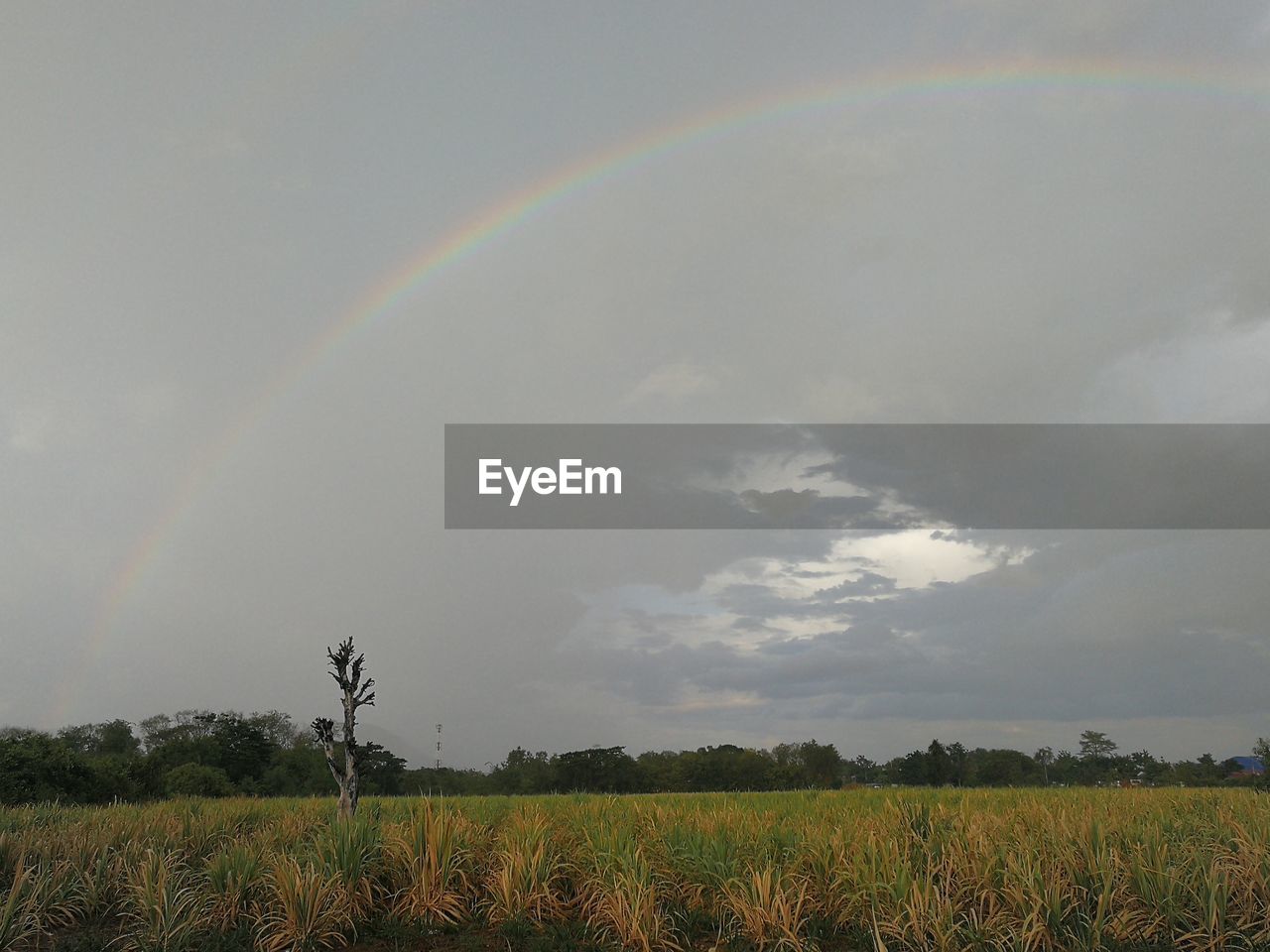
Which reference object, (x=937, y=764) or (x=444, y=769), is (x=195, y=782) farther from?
(x=937, y=764)

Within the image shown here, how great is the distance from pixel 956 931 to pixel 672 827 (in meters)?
5.26

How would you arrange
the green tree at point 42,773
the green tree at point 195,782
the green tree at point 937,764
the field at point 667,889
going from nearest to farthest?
the field at point 667,889, the green tree at point 42,773, the green tree at point 195,782, the green tree at point 937,764

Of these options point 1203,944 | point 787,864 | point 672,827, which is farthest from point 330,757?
point 1203,944

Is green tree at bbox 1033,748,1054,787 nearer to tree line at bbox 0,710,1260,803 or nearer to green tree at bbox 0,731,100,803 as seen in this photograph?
tree line at bbox 0,710,1260,803

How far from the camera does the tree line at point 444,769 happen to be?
1599 inches

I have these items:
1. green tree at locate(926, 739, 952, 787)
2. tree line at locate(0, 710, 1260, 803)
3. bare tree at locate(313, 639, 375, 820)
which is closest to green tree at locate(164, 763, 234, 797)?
tree line at locate(0, 710, 1260, 803)

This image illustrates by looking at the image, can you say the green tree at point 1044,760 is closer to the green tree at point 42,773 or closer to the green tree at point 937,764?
the green tree at point 937,764

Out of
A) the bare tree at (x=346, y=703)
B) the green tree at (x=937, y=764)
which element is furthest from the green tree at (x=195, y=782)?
the green tree at (x=937, y=764)

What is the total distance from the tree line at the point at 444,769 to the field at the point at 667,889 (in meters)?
20.4

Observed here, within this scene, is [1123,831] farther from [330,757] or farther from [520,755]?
[520,755]

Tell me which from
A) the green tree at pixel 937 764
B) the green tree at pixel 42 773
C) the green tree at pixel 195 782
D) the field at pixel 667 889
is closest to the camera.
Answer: the field at pixel 667 889

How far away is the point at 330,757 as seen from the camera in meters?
16.5

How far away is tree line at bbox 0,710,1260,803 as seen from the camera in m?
40.6

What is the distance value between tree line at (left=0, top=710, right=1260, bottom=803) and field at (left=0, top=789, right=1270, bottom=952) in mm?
20408
